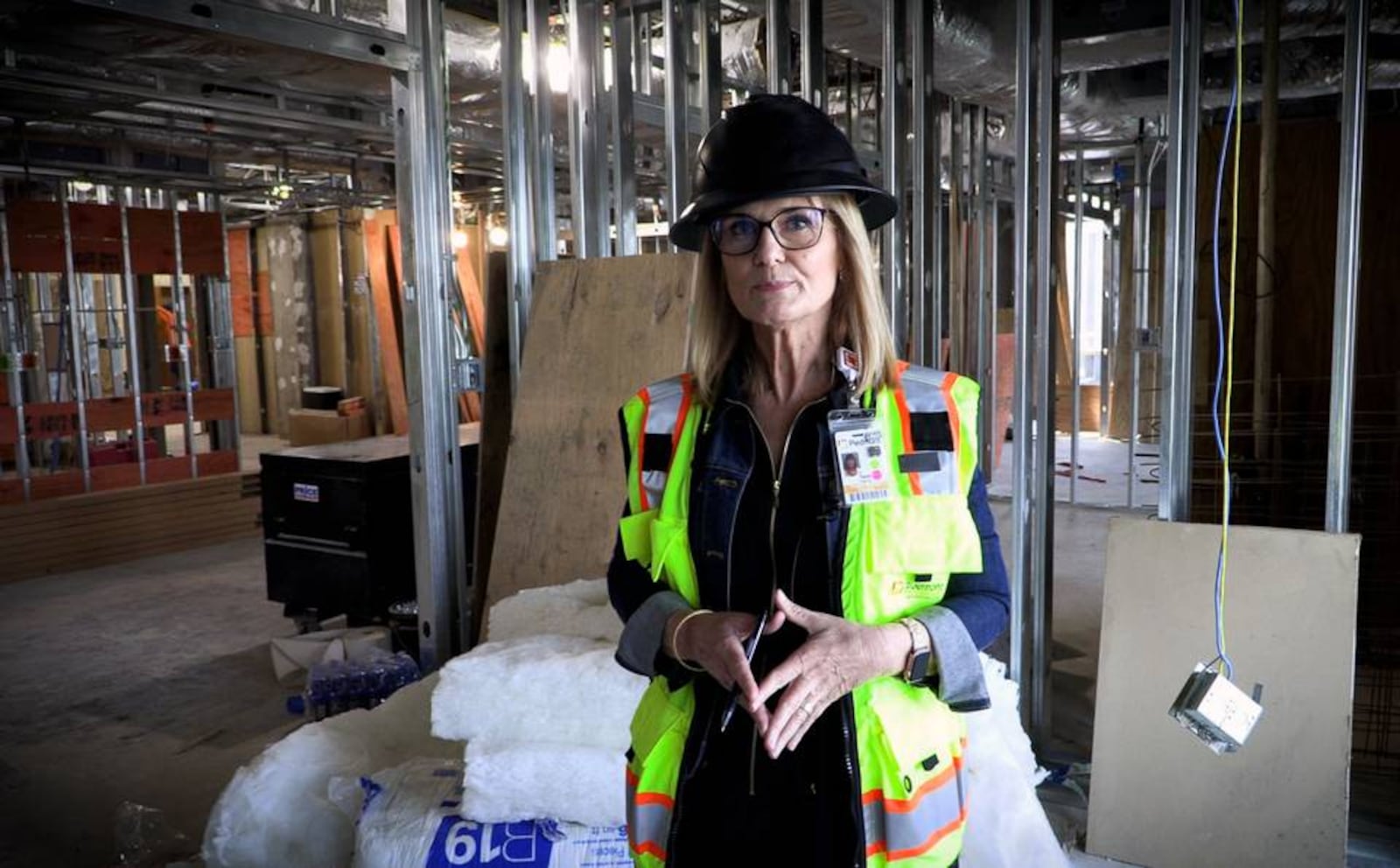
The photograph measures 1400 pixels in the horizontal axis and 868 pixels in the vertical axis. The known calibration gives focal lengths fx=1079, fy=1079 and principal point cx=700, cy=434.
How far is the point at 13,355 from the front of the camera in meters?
7.84

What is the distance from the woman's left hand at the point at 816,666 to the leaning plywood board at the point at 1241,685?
1872 mm

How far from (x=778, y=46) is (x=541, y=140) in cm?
93

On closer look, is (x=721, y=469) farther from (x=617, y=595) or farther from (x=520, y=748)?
(x=520, y=748)

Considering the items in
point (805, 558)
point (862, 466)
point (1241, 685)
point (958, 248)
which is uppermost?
point (958, 248)

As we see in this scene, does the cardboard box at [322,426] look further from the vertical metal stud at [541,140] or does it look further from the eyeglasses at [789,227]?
the eyeglasses at [789,227]

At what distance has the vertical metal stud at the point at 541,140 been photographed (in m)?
3.90

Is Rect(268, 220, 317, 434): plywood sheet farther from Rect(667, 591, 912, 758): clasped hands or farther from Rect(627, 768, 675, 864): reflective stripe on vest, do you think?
Rect(667, 591, 912, 758): clasped hands

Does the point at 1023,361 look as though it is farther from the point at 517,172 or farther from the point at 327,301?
the point at 327,301

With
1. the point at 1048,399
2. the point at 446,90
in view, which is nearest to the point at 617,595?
the point at 1048,399

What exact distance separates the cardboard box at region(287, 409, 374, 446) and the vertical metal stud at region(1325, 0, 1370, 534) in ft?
31.7

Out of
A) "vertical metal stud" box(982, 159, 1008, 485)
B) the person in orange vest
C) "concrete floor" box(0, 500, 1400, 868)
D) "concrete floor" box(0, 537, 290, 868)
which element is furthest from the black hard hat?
the person in orange vest

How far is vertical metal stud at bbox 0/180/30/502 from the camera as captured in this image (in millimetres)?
7582

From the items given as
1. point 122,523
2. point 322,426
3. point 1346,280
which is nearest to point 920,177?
point 1346,280

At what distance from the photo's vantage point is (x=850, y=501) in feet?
4.21
